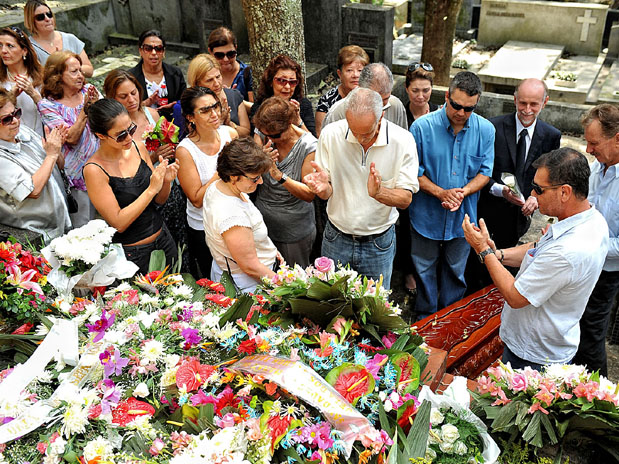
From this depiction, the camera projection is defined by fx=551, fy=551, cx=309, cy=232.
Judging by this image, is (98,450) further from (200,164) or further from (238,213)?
(200,164)

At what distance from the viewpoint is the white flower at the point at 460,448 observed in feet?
6.47

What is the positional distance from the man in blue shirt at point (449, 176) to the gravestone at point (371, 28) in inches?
175

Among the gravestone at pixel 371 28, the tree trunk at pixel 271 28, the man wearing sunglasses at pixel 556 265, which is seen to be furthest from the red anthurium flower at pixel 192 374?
the gravestone at pixel 371 28

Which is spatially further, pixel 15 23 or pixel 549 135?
pixel 15 23

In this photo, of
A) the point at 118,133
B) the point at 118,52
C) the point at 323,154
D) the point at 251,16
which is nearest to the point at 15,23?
the point at 118,52

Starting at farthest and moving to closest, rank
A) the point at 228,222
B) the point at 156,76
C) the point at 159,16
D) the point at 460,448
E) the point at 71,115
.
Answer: the point at 159,16 → the point at 156,76 → the point at 71,115 → the point at 228,222 → the point at 460,448

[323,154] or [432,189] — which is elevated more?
[323,154]

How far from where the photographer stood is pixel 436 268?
464cm

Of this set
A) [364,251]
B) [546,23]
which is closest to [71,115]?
[364,251]

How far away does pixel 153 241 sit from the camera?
380 centimetres

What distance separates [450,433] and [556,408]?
42 cm

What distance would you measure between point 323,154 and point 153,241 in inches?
51.8

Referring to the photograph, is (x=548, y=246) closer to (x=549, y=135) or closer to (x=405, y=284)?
(x=549, y=135)

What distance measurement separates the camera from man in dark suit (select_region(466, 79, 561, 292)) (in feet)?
13.9
